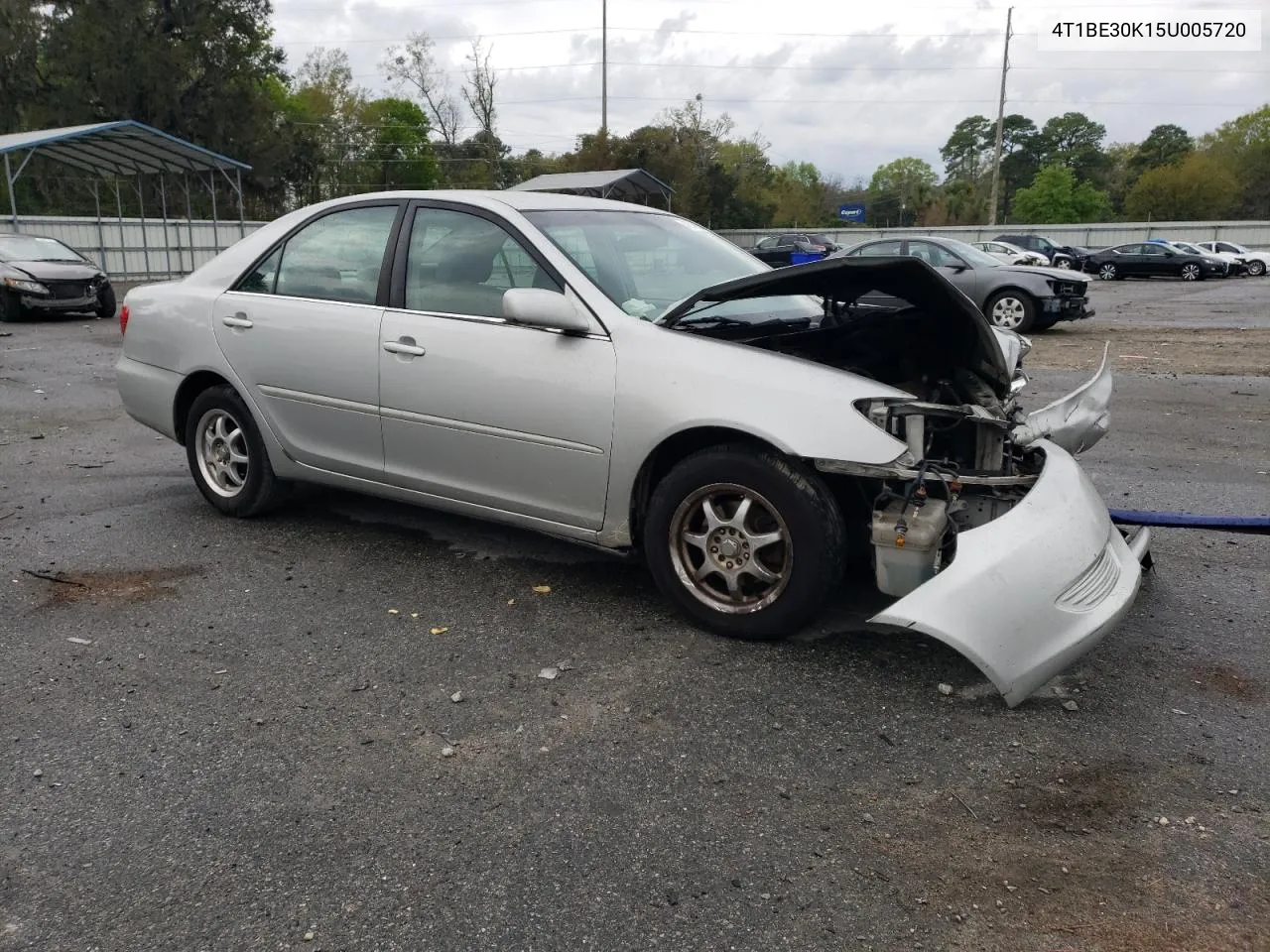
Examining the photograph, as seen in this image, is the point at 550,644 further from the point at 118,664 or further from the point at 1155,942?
the point at 1155,942

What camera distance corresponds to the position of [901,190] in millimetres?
93562

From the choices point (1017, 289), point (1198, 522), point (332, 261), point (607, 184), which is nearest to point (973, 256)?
point (1017, 289)

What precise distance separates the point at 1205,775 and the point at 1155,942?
825mm

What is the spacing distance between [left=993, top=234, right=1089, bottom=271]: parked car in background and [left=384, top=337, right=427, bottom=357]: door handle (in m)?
36.0

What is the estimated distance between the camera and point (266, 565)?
4.64 metres

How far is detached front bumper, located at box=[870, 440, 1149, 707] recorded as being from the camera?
2.92 m

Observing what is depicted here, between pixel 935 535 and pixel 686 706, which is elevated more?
pixel 935 535

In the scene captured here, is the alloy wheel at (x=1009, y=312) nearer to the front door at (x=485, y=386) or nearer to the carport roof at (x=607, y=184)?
the front door at (x=485, y=386)

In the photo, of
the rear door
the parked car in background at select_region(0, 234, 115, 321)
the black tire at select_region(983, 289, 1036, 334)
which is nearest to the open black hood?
the rear door

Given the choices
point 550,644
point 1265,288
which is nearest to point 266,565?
point 550,644

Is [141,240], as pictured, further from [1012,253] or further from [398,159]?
[398,159]

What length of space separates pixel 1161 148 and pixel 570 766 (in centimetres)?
8771

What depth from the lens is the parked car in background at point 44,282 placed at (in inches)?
634

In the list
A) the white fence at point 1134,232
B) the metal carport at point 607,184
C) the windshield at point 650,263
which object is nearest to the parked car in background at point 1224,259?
the white fence at point 1134,232
